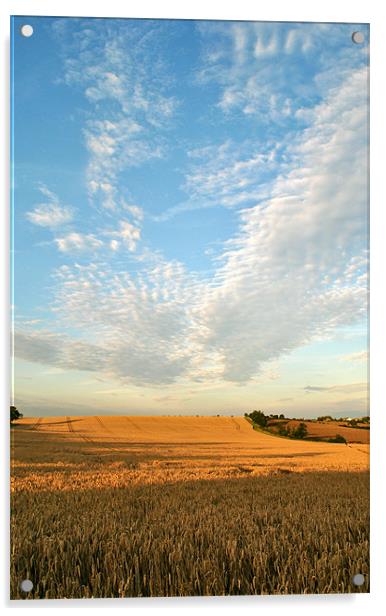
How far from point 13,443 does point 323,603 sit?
1.98 metres

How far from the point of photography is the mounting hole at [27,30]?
3416 mm

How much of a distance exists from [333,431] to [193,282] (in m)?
1.25

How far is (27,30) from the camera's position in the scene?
11.2ft

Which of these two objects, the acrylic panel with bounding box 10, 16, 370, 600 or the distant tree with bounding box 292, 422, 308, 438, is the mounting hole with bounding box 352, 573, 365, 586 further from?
the distant tree with bounding box 292, 422, 308, 438

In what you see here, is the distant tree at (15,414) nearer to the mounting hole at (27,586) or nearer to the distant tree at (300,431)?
the mounting hole at (27,586)

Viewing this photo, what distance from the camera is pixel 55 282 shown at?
3346mm

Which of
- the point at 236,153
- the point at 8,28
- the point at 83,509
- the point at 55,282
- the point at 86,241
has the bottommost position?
the point at 83,509

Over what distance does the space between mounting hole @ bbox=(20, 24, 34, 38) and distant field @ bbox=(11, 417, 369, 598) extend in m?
2.28

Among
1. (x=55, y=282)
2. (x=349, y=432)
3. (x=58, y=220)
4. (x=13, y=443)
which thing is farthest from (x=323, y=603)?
(x=58, y=220)

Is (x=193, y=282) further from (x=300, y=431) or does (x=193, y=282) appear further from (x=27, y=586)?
(x=27, y=586)

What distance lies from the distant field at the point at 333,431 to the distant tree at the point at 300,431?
2 cm

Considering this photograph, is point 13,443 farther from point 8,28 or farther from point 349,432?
point 8,28

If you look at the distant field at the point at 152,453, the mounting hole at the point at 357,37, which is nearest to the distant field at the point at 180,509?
the distant field at the point at 152,453
